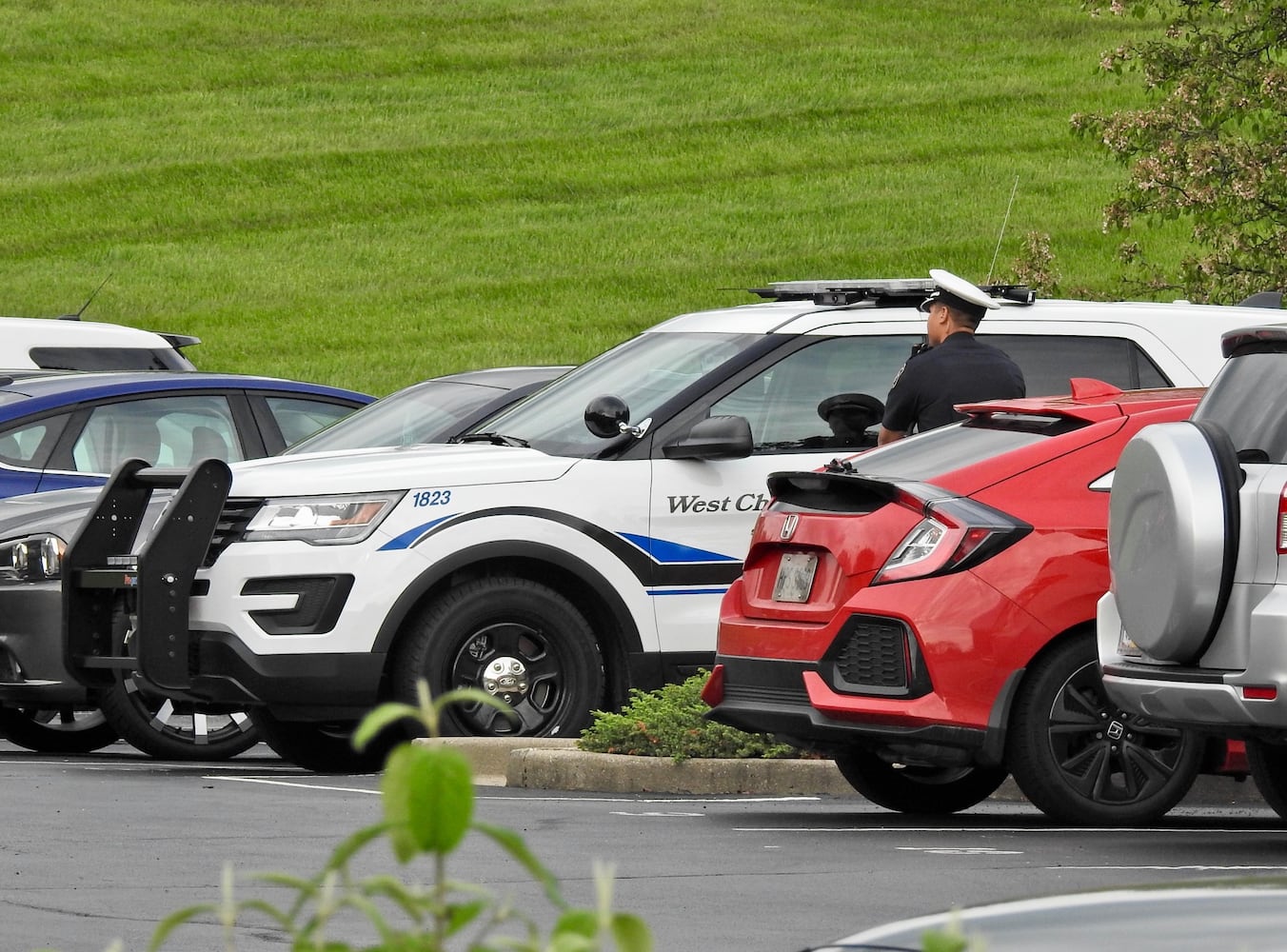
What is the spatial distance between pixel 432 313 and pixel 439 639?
106ft

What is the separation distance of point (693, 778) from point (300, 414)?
448 centimetres

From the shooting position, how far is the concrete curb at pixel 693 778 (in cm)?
945

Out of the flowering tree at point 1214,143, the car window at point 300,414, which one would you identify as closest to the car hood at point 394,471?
the car window at point 300,414

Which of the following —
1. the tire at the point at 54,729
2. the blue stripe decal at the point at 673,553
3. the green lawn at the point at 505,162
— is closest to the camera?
the blue stripe decal at the point at 673,553

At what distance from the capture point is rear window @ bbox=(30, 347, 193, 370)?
15000 millimetres

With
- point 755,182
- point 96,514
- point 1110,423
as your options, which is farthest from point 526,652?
point 755,182

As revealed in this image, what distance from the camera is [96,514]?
10.5m

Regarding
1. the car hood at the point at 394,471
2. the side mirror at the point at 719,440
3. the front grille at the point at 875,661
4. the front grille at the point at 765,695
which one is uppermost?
the side mirror at the point at 719,440

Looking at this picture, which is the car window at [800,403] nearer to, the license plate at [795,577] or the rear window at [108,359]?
the license plate at [795,577]

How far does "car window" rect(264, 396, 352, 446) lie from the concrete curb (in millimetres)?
3915

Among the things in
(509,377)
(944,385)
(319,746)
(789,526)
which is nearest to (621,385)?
(944,385)

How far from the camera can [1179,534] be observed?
6.88m

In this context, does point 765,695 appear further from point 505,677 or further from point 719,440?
point 505,677

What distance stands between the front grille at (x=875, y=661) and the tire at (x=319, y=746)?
3144 mm
